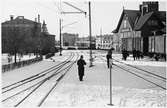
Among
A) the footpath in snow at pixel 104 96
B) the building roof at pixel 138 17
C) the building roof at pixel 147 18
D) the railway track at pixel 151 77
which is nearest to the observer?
the footpath in snow at pixel 104 96

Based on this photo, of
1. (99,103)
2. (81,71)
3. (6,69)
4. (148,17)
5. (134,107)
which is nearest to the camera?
(134,107)

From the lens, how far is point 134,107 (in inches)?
348

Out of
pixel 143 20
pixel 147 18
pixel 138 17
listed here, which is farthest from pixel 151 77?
pixel 138 17

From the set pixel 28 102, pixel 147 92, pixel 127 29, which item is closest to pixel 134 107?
pixel 147 92

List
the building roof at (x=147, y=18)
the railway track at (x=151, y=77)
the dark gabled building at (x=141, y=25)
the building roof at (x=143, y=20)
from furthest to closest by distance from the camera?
the building roof at (x=143, y=20)
the building roof at (x=147, y=18)
the dark gabled building at (x=141, y=25)
the railway track at (x=151, y=77)

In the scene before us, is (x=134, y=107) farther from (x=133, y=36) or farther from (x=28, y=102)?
(x=133, y=36)

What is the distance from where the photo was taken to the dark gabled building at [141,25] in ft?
156

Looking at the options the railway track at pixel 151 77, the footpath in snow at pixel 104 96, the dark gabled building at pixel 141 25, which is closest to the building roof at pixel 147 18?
the dark gabled building at pixel 141 25

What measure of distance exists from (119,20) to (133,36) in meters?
9.93

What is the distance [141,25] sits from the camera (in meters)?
48.5

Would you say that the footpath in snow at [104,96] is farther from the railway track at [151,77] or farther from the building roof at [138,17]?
the building roof at [138,17]

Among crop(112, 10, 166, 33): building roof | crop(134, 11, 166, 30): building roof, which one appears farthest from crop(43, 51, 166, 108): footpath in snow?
crop(112, 10, 166, 33): building roof

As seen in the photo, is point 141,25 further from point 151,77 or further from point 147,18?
point 151,77

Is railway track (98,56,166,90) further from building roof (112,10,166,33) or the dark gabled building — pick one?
building roof (112,10,166,33)
